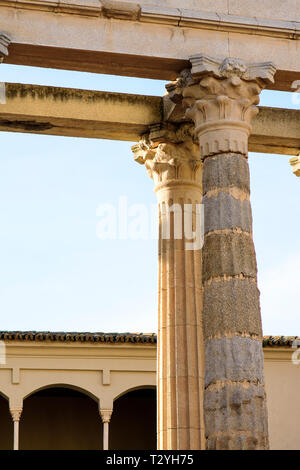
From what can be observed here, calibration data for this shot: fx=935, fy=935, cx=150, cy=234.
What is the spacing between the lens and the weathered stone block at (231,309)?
16.1m

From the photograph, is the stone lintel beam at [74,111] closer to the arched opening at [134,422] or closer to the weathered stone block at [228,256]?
the weathered stone block at [228,256]

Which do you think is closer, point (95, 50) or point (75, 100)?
point (95, 50)

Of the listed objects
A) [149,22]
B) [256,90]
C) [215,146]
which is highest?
[149,22]

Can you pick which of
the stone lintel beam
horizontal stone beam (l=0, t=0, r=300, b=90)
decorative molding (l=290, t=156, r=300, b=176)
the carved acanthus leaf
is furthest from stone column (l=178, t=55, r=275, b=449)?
decorative molding (l=290, t=156, r=300, b=176)

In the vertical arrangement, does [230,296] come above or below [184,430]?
above

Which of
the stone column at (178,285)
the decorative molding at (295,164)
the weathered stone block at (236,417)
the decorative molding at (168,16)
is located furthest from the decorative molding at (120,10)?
the weathered stone block at (236,417)

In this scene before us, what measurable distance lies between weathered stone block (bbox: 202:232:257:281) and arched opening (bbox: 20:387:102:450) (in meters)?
23.1

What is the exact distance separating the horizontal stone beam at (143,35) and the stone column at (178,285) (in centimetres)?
302

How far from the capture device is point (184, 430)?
1906 centimetres

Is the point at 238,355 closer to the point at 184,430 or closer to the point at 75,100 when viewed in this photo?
the point at 184,430

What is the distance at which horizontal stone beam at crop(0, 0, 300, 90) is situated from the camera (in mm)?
17172
